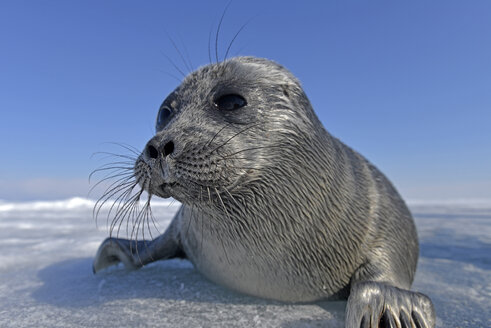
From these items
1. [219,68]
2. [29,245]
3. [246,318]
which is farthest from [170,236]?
[29,245]

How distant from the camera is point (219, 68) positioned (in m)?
2.26

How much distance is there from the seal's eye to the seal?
1 cm

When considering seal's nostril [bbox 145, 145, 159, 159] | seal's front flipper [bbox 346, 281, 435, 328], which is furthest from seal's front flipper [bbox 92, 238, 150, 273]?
seal's front flipper [bbox 346, 281, 435, 328]

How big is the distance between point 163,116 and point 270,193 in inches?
37.9

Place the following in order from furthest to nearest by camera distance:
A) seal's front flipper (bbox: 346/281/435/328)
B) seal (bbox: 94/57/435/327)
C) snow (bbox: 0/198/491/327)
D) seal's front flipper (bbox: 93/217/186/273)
A: 1. seal's front flipper (bbox: 93/217/186/273)
2. snow (bbox: 0/198/491/327)
3. seal (bbox: 94/57/435/327)
4. seal's front flipper (bbox: 346/281/435/328)

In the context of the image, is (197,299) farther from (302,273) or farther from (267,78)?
(267,78)

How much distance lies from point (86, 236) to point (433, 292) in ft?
16.6

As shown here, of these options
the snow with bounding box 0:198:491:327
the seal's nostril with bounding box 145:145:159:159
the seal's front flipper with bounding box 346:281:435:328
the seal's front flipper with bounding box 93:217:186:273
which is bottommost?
the snow with bounding box 0:198:491:327

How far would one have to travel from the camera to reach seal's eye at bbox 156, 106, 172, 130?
2295 mm

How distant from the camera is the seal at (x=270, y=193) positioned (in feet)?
5.67

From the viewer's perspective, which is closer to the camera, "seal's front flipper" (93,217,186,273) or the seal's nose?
the seal's nose

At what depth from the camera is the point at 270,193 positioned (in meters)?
2.01

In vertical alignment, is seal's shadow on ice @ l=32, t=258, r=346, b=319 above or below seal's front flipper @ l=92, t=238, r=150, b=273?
below

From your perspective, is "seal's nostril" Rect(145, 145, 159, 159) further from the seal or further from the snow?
the snow
